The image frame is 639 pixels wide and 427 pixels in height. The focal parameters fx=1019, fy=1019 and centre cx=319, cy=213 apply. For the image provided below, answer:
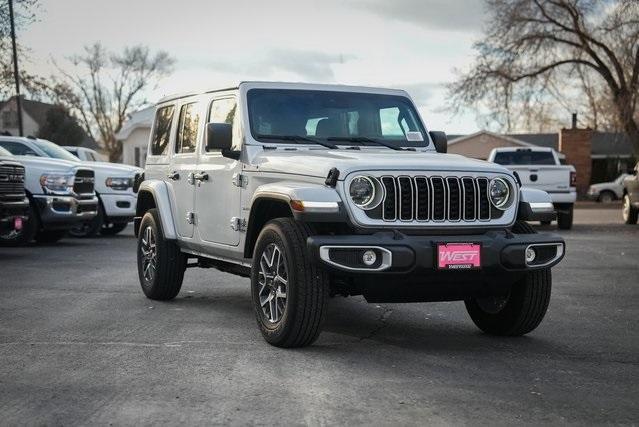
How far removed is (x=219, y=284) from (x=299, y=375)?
16.9 feet

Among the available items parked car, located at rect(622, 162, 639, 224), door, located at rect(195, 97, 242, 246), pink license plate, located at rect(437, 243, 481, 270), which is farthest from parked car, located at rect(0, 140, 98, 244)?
parked car, located at rect(622, 162, 639, 224)

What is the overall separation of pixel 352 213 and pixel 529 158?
17.7m

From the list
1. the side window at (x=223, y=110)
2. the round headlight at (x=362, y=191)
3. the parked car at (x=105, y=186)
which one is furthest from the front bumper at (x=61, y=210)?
the round headlight at (x=362, y=191)

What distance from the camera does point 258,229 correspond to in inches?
299

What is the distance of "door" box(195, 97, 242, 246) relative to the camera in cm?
795

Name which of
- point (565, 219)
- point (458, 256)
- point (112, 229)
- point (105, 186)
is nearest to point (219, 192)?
point (458, 256)

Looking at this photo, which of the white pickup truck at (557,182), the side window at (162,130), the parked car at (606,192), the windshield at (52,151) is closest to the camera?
the side window at (162,130)

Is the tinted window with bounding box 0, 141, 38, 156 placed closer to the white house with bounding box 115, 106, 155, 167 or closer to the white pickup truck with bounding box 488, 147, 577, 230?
the white pickup truck with bounding box 488, 147, 577, 230

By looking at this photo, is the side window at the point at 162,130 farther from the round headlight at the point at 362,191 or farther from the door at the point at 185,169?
the round headlight at the point at 362,191

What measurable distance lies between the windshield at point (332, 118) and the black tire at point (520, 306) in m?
1.55

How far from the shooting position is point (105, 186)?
728 inches

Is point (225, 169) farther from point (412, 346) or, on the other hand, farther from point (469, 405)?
point (469, 405)

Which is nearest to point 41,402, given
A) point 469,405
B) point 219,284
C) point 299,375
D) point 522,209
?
point 299,375

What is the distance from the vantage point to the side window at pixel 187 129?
29.8 feet
